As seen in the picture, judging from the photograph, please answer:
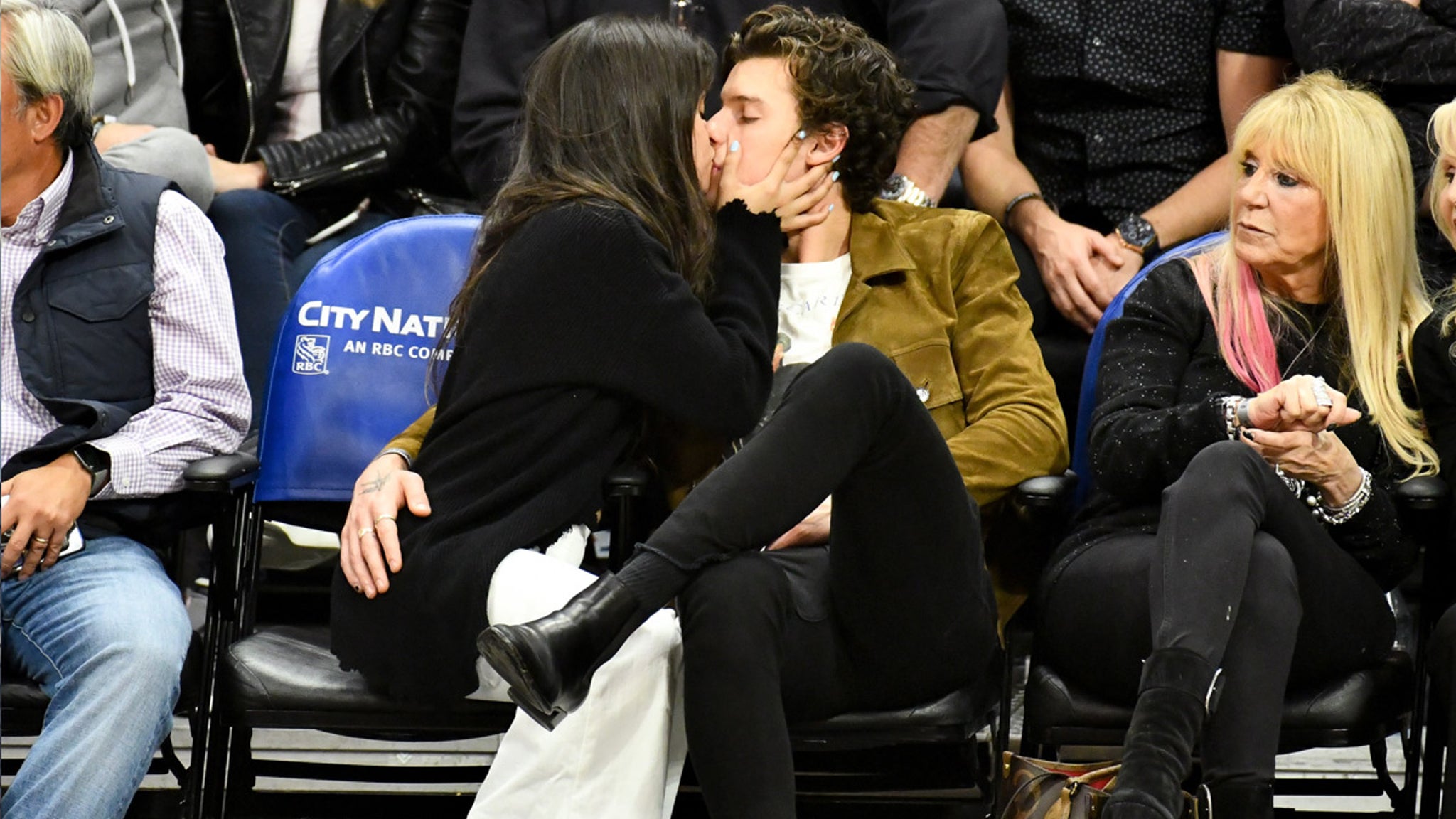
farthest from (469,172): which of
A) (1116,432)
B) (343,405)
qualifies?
(1116,432)

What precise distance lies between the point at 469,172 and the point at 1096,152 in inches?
54.3

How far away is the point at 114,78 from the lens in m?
3.82

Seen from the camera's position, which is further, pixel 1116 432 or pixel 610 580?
pixel 1116 432

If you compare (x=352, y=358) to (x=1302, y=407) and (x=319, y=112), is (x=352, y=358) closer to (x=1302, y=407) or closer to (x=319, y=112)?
(x=319, y=112)

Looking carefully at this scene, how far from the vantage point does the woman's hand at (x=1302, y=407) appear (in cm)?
258

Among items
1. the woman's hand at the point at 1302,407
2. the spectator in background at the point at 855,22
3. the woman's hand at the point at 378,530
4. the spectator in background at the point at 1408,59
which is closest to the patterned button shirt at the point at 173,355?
the woman's hand at the point at 378,530

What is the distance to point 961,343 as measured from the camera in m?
3.08

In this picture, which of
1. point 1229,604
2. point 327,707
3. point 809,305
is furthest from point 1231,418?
point 327,707

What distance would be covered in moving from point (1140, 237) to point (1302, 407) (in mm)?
1090

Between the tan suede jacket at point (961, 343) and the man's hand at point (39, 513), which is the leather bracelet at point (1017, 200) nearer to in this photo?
the tan suede jacket at point (961, 343)

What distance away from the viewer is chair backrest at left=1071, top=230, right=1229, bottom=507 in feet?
→ 10.2

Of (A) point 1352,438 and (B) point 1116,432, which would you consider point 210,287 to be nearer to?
(B) point 1116,432

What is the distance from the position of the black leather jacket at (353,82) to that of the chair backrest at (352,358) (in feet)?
2.63

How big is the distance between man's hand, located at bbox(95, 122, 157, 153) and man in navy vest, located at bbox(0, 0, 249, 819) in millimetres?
560
